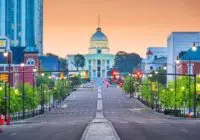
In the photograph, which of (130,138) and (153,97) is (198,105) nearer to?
(153,97)

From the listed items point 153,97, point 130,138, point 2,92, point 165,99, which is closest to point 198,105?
point 165,99

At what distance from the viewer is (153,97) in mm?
166000

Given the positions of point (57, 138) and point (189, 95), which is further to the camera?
point (189, 95)

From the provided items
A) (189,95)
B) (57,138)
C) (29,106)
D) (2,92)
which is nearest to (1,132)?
(57,138)

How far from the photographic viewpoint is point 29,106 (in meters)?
141

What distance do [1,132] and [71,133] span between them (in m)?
6.58

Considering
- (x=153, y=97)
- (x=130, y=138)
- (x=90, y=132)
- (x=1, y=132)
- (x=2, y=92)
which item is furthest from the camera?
(x=153, y=97)

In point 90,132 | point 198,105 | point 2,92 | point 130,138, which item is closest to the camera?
point 130,138

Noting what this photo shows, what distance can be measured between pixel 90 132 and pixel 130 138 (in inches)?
219

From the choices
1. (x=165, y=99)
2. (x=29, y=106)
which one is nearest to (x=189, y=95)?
(x=165, y=99)

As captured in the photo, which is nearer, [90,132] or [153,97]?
[90,132]

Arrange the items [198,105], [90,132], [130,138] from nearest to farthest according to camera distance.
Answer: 1. [130,138]
2. [90,132]
3. [198,105]

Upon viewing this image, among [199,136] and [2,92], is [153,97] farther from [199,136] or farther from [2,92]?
[199,136]

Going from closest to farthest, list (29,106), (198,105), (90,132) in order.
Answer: (90,132)
(198,105)
(29,106)
